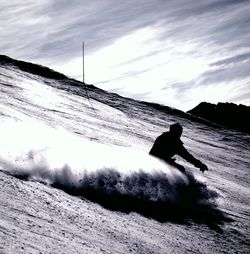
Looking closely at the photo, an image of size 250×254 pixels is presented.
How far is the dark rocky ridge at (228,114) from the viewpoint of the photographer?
2871cm

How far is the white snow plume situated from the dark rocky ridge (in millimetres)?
20206

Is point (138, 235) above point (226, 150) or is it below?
below

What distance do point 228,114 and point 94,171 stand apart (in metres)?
24.2

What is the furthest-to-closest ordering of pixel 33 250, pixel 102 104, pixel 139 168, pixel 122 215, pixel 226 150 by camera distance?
pixel 102 104 < pixel 226 150 < pixel 139 168 < pixel 122 215 < pixel 33 250

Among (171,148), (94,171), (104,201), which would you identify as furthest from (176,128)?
(104,201)

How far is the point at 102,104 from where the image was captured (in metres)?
19.5

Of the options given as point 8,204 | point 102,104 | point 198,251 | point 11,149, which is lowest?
point 198,251

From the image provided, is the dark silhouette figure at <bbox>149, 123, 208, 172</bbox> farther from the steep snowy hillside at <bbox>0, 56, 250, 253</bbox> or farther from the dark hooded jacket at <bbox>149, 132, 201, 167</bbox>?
the steep snowy hillside at <bbox>0, 56, 250, 253</bbox>

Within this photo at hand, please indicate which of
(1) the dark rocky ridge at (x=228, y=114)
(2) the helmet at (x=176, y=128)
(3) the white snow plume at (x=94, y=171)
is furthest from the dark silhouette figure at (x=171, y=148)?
(1) the dark rocky ridge at (x=228, y=114)

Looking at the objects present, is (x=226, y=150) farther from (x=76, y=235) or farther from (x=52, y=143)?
(x=76, y=235)

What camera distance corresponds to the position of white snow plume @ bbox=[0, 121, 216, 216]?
22.6 feet

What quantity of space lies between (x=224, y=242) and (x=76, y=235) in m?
3.03

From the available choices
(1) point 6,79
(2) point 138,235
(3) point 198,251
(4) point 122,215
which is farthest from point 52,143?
(1) point 6,79

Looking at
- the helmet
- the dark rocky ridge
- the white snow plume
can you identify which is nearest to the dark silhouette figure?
the helmet
